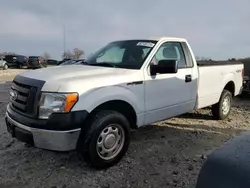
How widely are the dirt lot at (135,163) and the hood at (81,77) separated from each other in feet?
3.79

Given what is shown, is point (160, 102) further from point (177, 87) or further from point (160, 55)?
point (160, 55)

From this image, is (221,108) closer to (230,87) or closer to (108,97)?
(230,87)

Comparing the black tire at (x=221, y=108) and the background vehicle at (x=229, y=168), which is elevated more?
the background vehicle at (x=229, y=168)

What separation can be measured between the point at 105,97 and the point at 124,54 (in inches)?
51.9

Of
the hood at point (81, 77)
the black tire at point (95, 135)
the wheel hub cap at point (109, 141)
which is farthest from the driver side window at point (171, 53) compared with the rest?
the wheel hub cap at point (109, 141)

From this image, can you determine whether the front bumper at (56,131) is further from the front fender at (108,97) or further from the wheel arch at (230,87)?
the wheel arch at (230,87)

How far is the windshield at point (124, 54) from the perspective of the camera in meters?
4.47

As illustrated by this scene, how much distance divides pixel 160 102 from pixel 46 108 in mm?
1896

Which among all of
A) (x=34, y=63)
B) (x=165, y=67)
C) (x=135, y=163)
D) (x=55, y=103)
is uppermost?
(x=34, y=63)

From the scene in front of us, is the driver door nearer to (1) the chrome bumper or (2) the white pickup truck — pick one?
(2) the white pickup truck

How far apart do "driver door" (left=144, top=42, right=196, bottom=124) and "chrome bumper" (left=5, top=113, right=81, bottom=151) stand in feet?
4.39

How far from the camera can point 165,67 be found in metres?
4.23

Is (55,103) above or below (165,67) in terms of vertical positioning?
below

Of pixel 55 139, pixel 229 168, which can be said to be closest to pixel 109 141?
pixel 55 139
